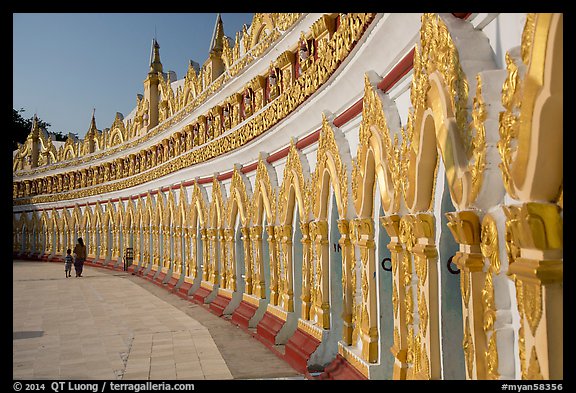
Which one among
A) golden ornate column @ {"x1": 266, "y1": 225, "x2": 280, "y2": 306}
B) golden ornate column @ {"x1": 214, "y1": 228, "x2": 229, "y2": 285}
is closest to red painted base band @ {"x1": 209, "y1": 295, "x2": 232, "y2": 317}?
golden ornate column @ {"x1": 214, "y1": 228, "x2": 229, "y2": 285}

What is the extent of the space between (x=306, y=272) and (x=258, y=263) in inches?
114

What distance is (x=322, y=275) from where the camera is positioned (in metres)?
7.75

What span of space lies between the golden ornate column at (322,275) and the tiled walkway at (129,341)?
0.91 m

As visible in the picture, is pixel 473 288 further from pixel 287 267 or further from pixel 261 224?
pixel 261 224

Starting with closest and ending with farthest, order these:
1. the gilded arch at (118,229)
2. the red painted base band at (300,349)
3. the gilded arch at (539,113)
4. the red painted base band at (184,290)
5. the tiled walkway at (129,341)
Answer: the gilded arch at (539,113)
the red painted base band at (300,349)
the tiled walkway at (129,341)
the red painted base band at (184,290)
the gilded arch at (118,229)

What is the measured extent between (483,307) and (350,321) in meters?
3.50

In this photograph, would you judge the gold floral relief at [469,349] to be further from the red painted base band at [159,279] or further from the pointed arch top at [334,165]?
the red painted base band at [159,279]

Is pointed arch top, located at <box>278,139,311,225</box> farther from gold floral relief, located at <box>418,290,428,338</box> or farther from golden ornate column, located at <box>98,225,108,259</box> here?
golden ornate column, located at <box>98,225,108,259</box>

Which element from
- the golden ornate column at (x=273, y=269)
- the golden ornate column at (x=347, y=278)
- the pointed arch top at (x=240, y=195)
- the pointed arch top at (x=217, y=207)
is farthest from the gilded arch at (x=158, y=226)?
the golden ornate column at (x=347, y=278)

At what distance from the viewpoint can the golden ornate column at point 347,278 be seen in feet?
21.9

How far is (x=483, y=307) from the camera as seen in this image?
338 centimetres

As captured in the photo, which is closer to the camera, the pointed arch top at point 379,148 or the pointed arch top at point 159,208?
the pointed arch top at point 379,148
